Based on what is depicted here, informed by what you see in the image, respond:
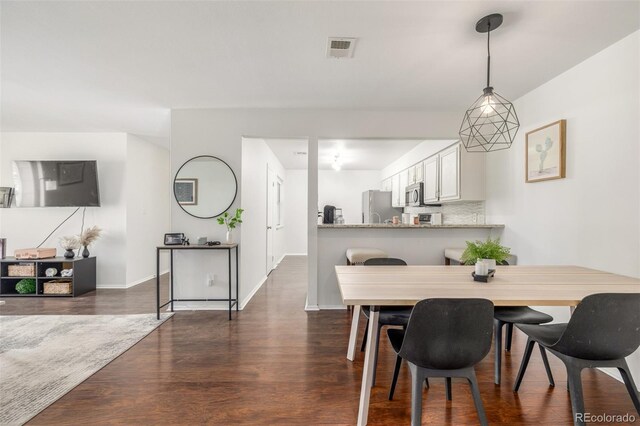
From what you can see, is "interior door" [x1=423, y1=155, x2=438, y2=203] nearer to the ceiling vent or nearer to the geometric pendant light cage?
the geometric pendant light cage

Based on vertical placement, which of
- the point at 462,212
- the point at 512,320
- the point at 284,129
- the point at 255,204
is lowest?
the point at 512,320

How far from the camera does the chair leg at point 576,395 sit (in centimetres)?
144

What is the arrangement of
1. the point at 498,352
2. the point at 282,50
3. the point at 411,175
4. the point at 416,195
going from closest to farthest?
the point at 498,352 → the point at 282,50 → the point at 416,195 → the point at 411,175

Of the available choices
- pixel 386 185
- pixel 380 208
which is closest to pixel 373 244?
pixel 380 208

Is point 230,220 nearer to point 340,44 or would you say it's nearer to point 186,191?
point 186,191

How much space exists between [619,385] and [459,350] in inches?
66.4

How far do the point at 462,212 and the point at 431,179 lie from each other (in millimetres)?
671

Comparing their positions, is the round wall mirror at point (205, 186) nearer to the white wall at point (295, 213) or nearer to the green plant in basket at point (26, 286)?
the green plant in basket at point (26, 286)

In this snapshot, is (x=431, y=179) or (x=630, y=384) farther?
(x=431, y=179)

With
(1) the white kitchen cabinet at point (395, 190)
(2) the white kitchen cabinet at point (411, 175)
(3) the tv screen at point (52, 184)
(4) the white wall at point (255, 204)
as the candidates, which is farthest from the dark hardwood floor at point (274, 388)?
(1) the white kitchen cabinet at point (395, 190)

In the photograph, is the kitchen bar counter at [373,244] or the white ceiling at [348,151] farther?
the white ceiling at [348,151]

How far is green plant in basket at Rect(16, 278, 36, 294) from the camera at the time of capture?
4114mm

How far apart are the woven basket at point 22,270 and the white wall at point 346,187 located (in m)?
6.02

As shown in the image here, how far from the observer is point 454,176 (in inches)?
150
